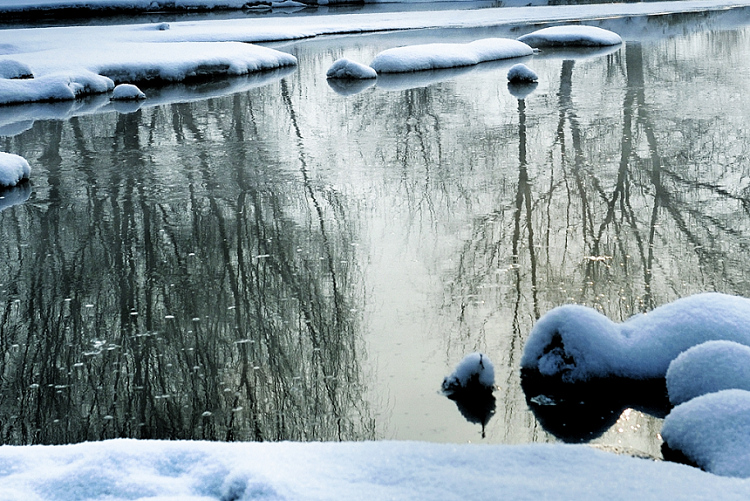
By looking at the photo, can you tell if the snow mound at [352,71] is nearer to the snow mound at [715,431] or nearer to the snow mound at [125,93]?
the snow mound at [125,93]

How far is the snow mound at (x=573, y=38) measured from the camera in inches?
816

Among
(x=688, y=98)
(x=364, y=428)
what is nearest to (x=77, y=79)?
(x=688, y=98)

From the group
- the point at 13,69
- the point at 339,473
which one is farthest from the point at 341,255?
the point at 13,69

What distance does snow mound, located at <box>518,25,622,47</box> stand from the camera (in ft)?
68.0

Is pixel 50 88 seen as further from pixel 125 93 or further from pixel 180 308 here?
pixel 180 308

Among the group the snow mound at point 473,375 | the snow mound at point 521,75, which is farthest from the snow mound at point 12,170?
the snow mound at point 521,75

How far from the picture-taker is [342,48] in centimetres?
2334

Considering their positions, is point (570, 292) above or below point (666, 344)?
above

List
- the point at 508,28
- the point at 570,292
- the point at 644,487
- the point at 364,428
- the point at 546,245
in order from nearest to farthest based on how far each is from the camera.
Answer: the point at 644,487
the point at 364,428
the point at 570,292
the point at 546,245
the point at 508,28

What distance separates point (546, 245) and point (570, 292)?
3.10 ft

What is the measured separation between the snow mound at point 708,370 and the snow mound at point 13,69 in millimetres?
14395

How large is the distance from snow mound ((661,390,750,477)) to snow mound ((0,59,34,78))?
14.6 meters

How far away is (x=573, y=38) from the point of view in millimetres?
21000

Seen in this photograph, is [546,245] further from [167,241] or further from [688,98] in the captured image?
[688,98]
